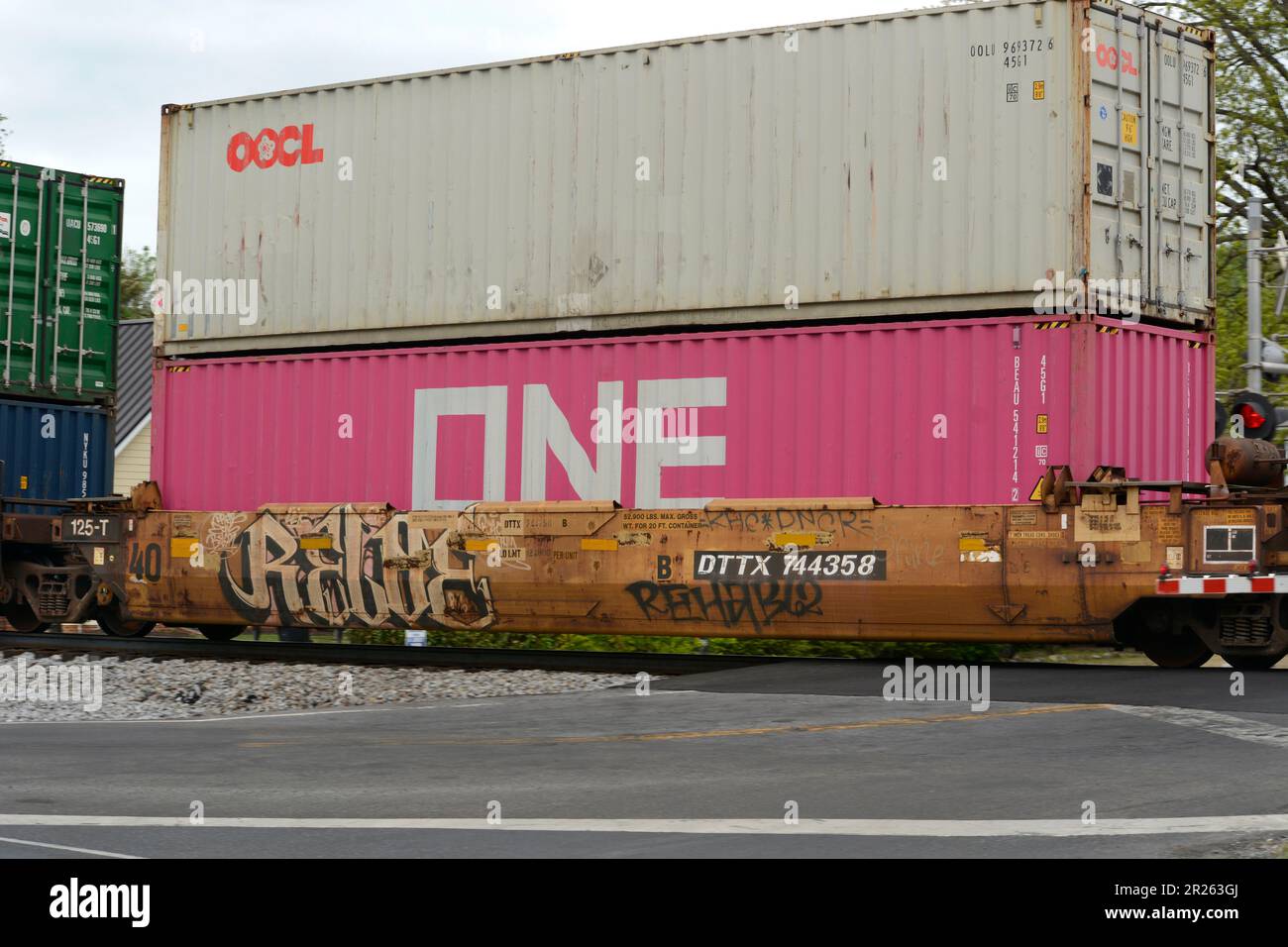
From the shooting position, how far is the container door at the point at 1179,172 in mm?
14914

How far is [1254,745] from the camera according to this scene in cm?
950

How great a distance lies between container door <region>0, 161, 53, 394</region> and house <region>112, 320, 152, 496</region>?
15.2m

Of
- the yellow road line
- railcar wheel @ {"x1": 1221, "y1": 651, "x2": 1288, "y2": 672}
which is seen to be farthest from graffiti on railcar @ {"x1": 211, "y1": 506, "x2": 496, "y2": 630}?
railcar wheel @ {"x1": 1221, "y1": 651, "x2": 1288, "y2": 672}

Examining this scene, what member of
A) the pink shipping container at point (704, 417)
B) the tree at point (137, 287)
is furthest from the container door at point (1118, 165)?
the tree at point (137, 287)

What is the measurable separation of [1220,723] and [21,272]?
16.2m

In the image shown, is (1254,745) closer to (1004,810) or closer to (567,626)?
(1004,810)

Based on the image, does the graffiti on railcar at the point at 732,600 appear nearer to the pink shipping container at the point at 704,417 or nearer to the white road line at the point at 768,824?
the pink shipping container at the point at 704,417

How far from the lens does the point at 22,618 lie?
20.2 meters

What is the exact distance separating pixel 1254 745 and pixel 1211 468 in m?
5.07

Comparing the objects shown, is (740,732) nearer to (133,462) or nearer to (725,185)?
(725,185)

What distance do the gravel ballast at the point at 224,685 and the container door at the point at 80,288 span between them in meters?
5.16

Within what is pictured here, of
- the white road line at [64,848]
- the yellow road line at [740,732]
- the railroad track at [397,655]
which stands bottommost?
the railroad track at [397,655]

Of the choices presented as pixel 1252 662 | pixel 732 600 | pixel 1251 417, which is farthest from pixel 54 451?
pixel 1252 662
